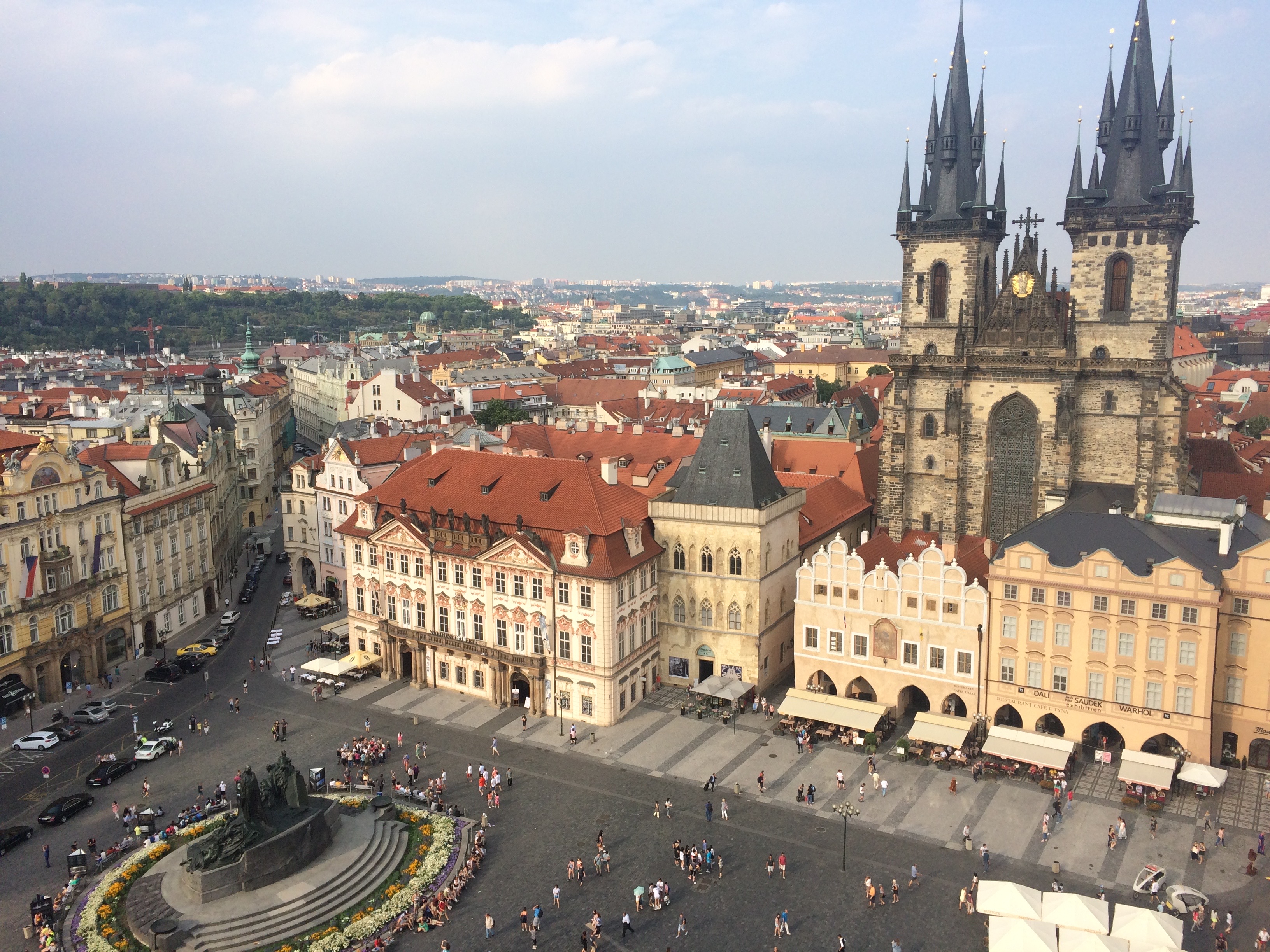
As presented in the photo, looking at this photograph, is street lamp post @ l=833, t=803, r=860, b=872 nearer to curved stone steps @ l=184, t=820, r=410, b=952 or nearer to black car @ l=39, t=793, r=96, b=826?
curved stone steps @ l=184, t=820, r=410, b=952

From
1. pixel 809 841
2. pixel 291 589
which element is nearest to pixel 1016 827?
pixel 809 841

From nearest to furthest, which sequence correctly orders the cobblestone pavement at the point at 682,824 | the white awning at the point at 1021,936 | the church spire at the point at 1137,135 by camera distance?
the white awning at the point at 1021,936, the cobblestone pavement at the point at 682,824, the church spire at the point at 1137,135

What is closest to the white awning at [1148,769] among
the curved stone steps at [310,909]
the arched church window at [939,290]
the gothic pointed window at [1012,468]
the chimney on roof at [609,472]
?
the gothic pointed window at [1012,468]

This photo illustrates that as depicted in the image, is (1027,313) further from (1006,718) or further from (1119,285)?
(1006,718)

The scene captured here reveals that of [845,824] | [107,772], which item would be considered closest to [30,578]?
[107,772]

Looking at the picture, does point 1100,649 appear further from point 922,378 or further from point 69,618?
point 69,618

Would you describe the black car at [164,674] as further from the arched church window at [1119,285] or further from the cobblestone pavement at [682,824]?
the arched church window at [1119,285]
